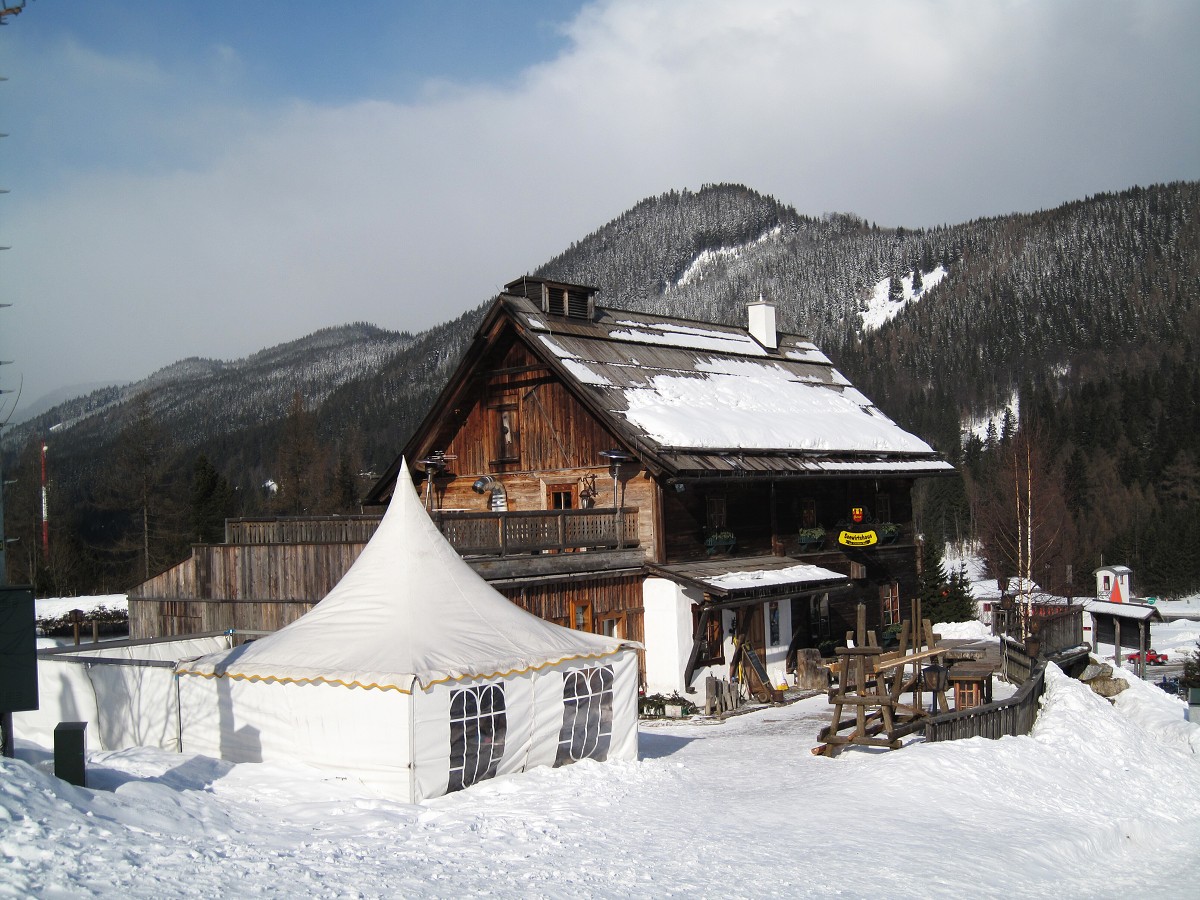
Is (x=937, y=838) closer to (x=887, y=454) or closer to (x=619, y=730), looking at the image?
(x=619, y=730)

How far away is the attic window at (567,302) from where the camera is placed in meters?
26.5

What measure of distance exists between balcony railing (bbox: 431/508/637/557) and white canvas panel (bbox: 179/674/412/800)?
608 cm

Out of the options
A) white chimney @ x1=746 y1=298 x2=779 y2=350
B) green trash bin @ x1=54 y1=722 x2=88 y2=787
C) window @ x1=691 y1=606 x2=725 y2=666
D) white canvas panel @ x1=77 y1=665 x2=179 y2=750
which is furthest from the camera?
white chimney @ x1=746 y1=298 x2=779 y2=350

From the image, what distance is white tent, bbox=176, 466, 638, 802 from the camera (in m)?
12.7

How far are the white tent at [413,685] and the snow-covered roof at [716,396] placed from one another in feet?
27.0

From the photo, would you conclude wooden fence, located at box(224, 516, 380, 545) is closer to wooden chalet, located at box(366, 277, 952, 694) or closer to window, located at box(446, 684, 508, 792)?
wooden chalet, located at box(366, 277, 952, 694)

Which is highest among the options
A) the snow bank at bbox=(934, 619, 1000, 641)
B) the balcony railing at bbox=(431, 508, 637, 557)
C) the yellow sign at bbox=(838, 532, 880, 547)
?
the balcony railing at bbox=(431, 508, 637, 557)

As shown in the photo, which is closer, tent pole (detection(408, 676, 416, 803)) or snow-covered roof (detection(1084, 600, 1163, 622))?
tent pole (detection(408, 676, 416, 803))

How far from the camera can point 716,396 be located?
27344 mm

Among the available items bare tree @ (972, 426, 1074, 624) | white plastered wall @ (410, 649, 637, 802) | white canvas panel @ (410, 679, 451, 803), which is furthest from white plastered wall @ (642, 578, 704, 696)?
bare tree @ (972, 426, 1074, 624)

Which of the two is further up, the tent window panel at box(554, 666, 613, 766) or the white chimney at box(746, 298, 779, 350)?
the white chimney at box(746, 298, 779, 350)

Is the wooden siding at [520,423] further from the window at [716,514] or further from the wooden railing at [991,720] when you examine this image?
the wooden railing at [991,720]

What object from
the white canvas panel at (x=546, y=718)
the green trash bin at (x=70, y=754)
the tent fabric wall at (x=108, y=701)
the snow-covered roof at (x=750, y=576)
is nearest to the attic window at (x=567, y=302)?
the snow-covered roof at (x=750, y=576)

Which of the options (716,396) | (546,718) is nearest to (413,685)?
(546,718)
